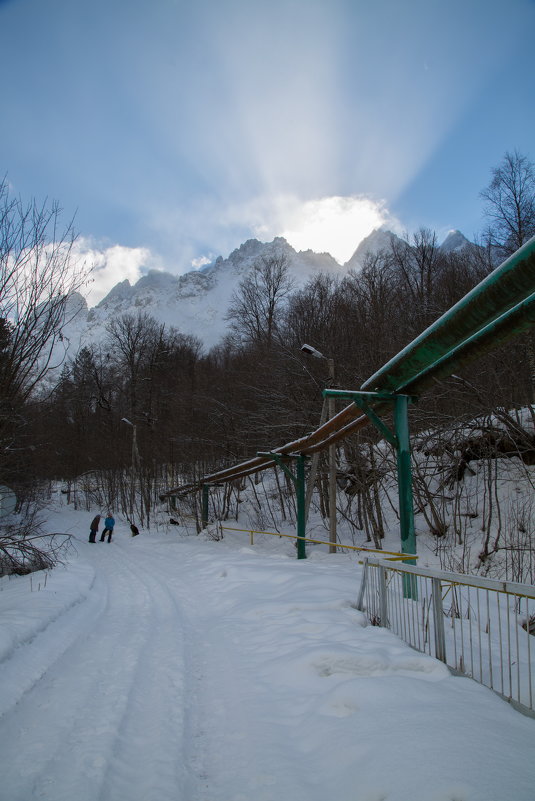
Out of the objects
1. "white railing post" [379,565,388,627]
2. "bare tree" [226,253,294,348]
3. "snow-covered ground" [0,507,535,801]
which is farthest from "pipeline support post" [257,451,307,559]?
"bare tree" [226,253,294,348]

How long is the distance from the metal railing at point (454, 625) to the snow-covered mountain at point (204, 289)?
63.3 meters

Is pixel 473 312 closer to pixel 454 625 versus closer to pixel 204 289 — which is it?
pixel 454 625

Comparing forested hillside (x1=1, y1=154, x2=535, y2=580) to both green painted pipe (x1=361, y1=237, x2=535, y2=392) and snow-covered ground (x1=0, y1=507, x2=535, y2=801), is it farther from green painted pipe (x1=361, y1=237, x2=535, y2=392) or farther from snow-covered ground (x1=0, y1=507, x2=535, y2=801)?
green painted pipe (x1=361, y1=237, x2=535, y2=392)

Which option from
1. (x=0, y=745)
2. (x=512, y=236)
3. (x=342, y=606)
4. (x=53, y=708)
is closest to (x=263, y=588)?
(x=342, y=606)

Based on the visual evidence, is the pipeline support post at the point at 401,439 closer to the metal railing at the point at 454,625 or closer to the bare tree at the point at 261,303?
the metal railing at the point at 454,625

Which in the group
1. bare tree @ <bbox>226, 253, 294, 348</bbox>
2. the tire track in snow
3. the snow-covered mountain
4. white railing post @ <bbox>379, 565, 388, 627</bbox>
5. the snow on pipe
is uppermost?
the snow-covered mountain

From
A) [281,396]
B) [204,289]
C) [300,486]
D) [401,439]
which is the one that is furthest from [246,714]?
[204,289]

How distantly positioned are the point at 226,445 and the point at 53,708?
21.8 metres

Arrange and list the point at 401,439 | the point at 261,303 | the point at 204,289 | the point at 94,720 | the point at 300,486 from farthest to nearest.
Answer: the point at 204,289, the point at 261,303, the point at 300,486, the point at 401,439, the point at 94,720

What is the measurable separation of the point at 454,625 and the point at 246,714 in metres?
2.00

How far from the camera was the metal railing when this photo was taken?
3225mm

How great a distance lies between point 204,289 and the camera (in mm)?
124938

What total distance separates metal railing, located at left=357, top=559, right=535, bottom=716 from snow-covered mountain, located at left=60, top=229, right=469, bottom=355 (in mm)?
63319

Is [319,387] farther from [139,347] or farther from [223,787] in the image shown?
[139,347]
